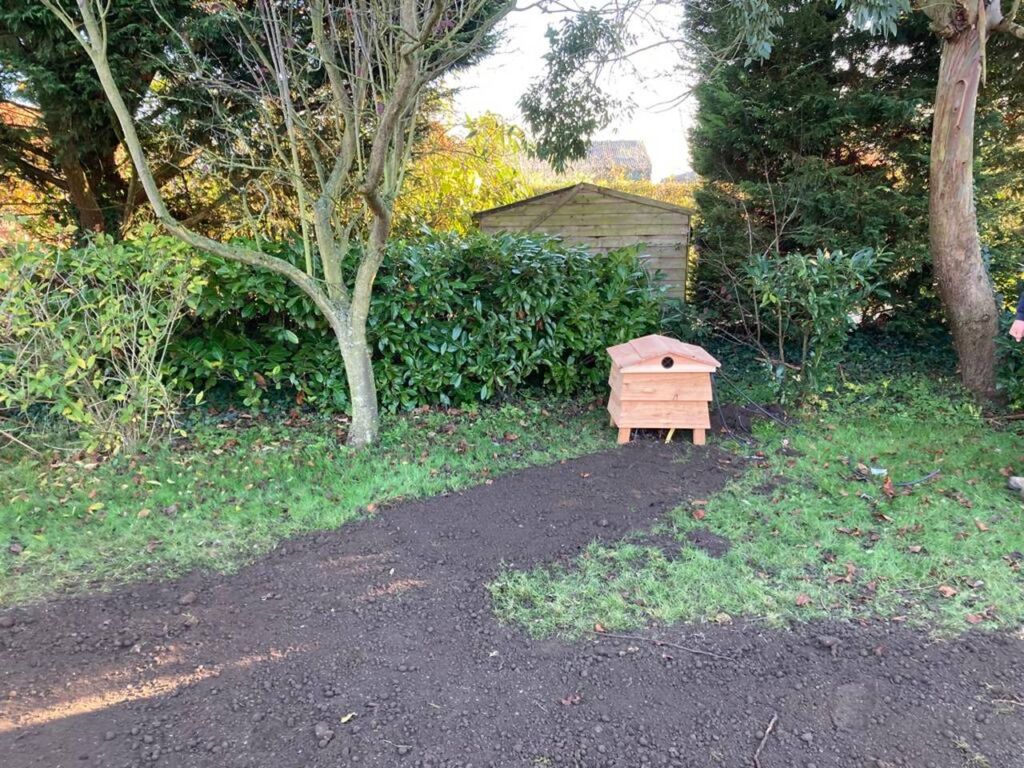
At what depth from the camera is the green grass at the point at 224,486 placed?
305cm

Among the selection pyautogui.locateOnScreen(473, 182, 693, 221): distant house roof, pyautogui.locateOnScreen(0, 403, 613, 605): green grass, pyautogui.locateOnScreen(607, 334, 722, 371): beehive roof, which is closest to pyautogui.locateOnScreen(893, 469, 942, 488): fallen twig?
pyautogui.locateOnScreen(607, 334, 722, 371): beehive roof

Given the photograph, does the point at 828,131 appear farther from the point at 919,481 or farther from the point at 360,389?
the point at 360,389

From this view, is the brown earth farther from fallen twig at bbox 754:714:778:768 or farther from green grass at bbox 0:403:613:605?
Answer: green grass at bbox 0:403:613:605

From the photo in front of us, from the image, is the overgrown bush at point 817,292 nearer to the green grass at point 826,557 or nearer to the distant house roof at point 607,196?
the green grass at point 826,557

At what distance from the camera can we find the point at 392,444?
15.1 ft

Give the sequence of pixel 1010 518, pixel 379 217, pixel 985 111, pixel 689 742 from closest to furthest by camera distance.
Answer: pixel 689 742 → pixel 1010 518 → pixel 379 217 → pixel 985 111

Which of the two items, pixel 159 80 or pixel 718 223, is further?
pixel 718 223

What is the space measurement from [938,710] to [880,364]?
5367 mm

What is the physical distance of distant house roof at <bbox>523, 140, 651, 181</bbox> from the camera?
44.8 ft

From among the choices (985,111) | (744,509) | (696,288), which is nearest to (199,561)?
(744,509)

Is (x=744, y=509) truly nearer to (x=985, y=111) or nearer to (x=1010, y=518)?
(x=1010, y=518)

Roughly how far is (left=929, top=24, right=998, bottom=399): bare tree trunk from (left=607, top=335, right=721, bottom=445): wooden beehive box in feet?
9.81

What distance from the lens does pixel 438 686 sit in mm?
2195

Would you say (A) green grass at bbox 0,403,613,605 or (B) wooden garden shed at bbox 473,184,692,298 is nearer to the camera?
(A) green grass at bbox 0,403,613,605
